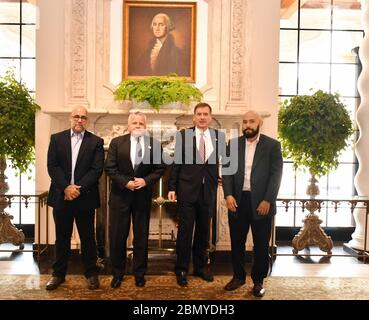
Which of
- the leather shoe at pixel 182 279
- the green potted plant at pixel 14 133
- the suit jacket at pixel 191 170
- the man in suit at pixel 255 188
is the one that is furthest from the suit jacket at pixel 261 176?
the green potted plant at pixel 14 133

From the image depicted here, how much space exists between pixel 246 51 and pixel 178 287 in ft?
9.81

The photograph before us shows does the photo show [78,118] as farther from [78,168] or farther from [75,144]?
[78,168]

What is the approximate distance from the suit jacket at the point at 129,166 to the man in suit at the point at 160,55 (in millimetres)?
1624

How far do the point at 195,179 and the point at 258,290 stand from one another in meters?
1.19

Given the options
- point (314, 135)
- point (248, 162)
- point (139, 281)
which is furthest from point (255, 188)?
point (314, 135)

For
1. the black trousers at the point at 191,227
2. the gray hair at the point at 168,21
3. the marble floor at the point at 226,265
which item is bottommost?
the marble floor at the point at 226,265

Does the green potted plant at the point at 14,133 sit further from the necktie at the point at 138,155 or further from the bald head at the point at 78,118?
the necktie at the point at 138,155

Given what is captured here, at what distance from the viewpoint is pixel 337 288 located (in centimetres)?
485

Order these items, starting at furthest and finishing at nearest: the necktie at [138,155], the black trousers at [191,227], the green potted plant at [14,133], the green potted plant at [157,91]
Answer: the green potted plant at [14,133] < the green potted plant at [157,91] < the black trousers at [191,227] < the necktie at [138,155]

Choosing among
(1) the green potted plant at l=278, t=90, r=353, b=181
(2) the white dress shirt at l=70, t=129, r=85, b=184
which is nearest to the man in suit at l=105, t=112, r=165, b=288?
(2) the white dress shirt at l=70, t=129, r=85, b=184

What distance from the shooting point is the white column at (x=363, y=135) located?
6375mm

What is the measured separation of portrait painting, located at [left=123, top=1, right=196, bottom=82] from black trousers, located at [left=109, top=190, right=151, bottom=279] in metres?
2.01

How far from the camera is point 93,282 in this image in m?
4.67
